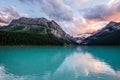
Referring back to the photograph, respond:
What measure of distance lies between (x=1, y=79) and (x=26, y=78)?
4.27 metres

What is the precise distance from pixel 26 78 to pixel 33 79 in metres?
1.49

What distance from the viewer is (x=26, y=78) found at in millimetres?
38250

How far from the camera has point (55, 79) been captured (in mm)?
38469

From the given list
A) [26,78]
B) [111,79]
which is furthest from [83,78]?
[26,78]

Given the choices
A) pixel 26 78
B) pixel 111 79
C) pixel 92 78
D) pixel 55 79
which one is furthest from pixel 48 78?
pixel 111 79

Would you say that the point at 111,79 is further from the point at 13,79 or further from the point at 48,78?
the point at 13,79

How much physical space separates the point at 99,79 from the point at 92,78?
138 cm

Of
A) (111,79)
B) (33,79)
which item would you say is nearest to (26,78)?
(33,79)

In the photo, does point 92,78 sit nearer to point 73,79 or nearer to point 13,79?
point 73,79

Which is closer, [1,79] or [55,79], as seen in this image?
[1,79]

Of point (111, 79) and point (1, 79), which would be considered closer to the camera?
point (1, 79)

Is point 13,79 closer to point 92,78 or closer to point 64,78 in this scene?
point 64,78

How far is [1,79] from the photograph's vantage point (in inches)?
1423

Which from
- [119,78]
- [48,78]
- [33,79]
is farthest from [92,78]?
[33,79]
